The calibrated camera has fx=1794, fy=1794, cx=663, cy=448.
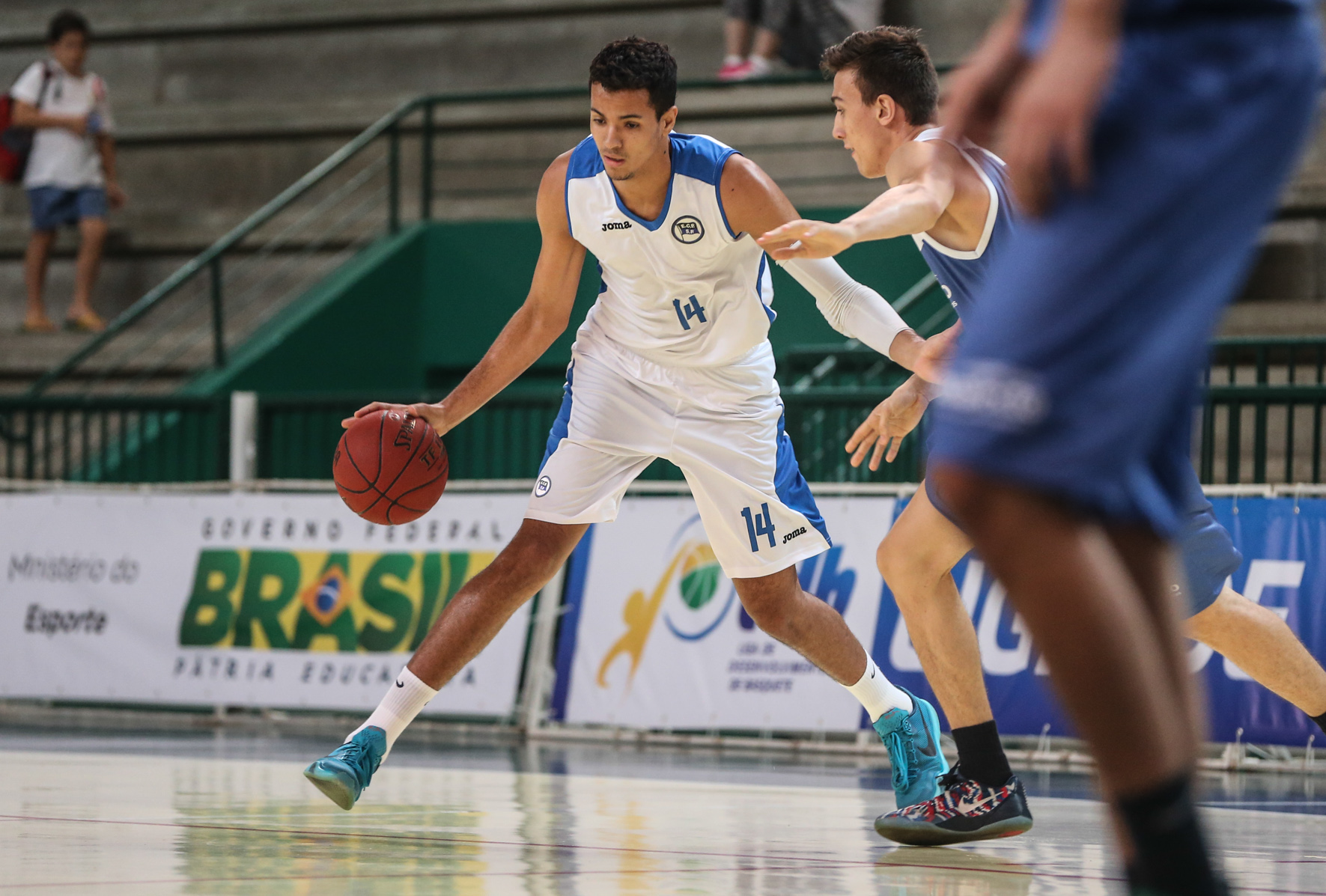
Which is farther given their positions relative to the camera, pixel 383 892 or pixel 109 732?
pixel 109 732

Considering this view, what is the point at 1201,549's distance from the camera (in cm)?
457

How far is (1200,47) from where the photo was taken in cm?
223

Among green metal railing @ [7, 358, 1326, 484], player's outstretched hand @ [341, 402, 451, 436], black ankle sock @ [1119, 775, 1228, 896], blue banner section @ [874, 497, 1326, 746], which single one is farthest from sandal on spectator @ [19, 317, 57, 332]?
black ankle sock @ [1119, 775, 1228, 896]

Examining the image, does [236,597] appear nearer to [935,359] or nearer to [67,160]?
[67,160]

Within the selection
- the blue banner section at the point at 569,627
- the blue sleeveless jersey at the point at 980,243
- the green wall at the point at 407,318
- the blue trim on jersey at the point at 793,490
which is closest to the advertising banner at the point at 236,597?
the blue banner section at the point at 569,627

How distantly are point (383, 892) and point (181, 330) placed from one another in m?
11.3

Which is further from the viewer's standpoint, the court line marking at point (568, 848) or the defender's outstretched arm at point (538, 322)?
the defender's outstretched arm at point (538, 322)

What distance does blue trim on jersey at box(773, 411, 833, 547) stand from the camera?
5211mm

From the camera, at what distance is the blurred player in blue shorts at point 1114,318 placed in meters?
2.15

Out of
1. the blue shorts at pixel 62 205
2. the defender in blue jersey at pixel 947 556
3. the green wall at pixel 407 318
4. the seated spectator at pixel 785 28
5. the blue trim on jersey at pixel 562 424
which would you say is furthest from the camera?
the blue shorts at pixel 62 205

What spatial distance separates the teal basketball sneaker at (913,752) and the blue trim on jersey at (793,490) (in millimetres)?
549

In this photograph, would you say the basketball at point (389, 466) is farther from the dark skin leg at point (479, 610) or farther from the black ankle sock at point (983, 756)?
the black ankle sock at point (983, 756)

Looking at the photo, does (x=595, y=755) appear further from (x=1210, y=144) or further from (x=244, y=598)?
(x=1210, y=144)

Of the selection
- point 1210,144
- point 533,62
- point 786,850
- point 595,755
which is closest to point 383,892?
point 786,850
